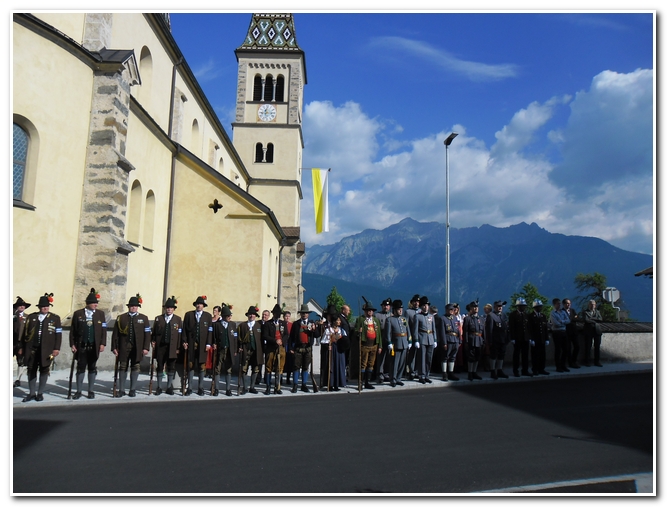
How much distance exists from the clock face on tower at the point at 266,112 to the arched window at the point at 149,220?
23479 millimetres

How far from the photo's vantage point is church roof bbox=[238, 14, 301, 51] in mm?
41000

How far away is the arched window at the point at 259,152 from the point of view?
1567 inches

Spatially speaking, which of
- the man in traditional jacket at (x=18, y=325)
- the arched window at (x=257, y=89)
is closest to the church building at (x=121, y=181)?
the man in traditional jacket at (x=18, y=325)

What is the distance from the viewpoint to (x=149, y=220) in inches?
713

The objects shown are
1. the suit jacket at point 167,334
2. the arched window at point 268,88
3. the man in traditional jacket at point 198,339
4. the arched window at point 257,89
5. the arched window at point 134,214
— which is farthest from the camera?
the arched window at point 268,88

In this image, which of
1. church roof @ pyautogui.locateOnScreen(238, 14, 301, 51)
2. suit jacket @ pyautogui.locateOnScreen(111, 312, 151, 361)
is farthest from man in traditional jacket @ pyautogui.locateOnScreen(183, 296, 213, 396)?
church roof @ pyautogui.locateOnScreen(238, 14, 301, 51)

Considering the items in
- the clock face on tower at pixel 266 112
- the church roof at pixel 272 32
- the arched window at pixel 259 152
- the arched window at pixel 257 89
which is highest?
the church roof at pixel 272 32

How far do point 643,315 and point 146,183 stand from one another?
182174mm

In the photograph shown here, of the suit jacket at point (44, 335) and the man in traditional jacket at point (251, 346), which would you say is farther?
the man in traditional jacket at point (251, 346)

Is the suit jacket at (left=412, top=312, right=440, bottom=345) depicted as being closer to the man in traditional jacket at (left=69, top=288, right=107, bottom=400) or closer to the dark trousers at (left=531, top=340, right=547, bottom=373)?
the dark trousers at (left=531, top=340, right=547, bottom=373)

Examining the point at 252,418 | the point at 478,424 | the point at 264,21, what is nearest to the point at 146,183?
the point at 252,418

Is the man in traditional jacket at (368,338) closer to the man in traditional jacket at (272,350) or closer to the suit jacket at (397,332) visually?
the suit jacket at (397,332)

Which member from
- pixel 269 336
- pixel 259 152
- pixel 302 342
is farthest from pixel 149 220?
pixel 259 152
